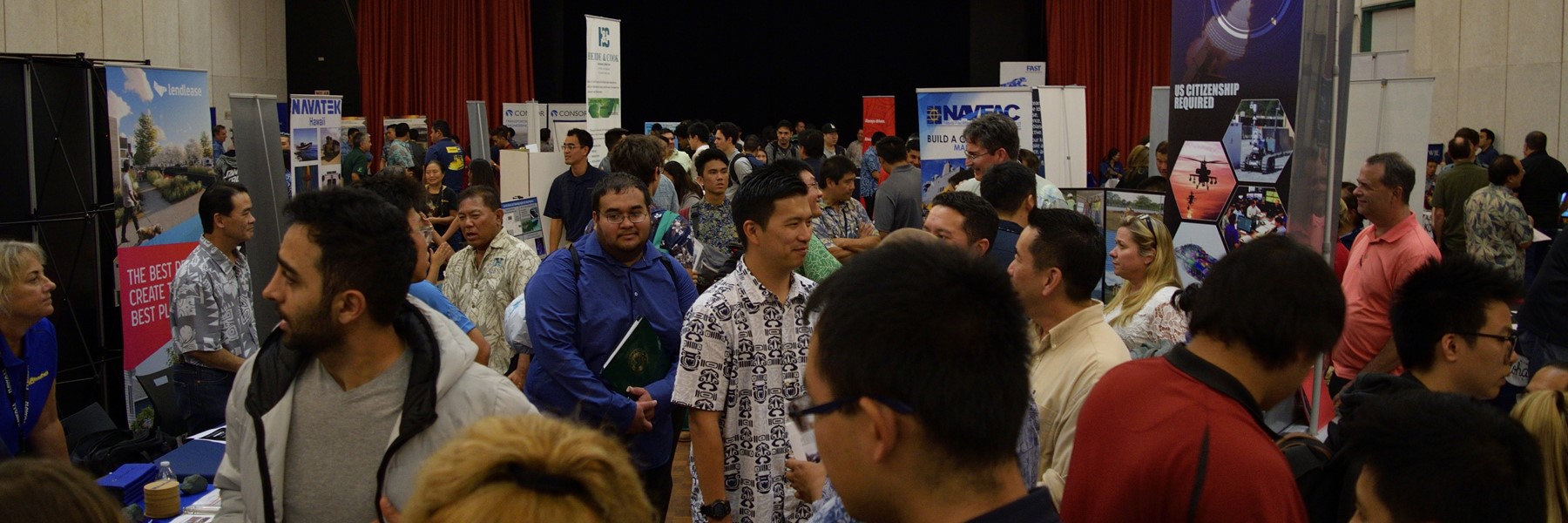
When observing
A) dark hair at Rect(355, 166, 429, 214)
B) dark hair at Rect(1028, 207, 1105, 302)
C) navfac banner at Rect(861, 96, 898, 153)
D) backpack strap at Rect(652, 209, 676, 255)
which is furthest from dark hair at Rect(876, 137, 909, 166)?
Answer: navfac banner at Rect(861, 96, 898, 153)

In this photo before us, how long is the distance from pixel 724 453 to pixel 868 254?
154cm

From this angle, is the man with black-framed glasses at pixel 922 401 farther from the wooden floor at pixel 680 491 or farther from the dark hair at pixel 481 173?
the dark hair at pixel 481 173

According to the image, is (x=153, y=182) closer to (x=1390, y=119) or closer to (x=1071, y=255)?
(x=1071, y=255)

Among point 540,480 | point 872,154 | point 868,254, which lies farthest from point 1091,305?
point 872,154

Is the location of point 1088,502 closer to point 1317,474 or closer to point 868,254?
point 1317,474

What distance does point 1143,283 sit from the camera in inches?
153

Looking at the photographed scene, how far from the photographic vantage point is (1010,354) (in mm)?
1281

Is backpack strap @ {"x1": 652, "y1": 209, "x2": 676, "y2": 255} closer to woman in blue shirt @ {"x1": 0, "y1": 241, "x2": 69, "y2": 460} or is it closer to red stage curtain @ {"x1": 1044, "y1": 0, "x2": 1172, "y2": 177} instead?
woman in blue shirt @ {"x1": 0, "y1": 241, "x2": 69, "y2": 460}

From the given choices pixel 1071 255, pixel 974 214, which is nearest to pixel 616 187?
pixel 974 214

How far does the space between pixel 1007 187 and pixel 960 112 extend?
3.67 m

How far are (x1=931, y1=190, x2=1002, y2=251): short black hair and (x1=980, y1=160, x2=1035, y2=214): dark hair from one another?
3.19 ft

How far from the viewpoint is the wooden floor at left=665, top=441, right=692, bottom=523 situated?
5.05m

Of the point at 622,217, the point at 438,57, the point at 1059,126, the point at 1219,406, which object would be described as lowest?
the point at 1219,406

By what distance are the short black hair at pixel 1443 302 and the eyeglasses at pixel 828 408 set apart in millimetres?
1918
